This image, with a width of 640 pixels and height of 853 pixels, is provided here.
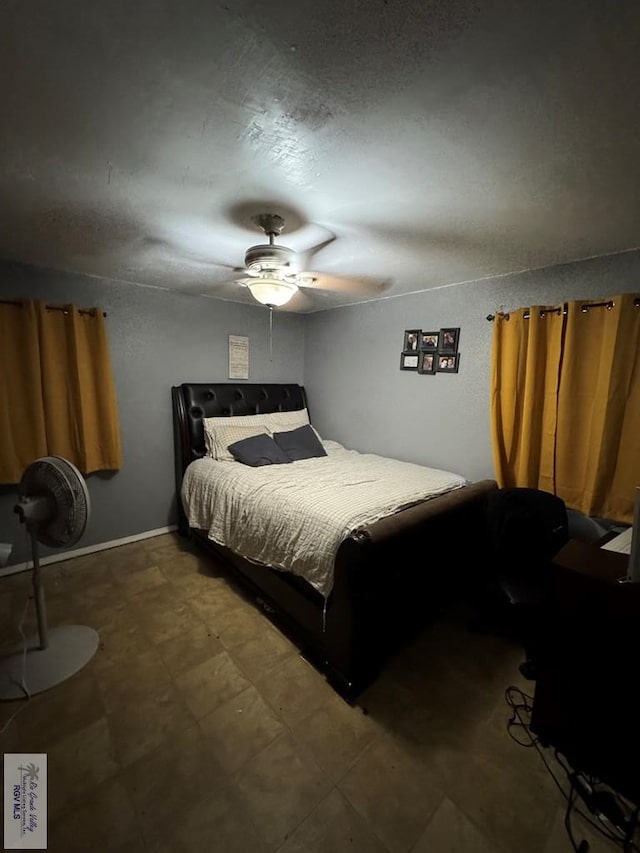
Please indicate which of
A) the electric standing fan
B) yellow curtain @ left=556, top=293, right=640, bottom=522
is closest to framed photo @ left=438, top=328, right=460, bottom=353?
yellow curtain @ left=556, top=293, right=640, bottom=522

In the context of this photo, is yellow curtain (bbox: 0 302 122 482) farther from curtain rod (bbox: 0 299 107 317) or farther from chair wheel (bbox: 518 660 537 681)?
chair wheel (bbox: 518 660 537 681)

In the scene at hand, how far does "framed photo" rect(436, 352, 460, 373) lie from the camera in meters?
2.60

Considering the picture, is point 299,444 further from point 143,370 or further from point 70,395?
point 70,395

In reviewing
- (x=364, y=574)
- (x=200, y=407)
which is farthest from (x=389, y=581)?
(x=200, y=407)

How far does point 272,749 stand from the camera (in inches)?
52.6

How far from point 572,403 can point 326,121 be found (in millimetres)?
1958

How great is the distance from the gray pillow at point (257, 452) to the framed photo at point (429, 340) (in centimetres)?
148

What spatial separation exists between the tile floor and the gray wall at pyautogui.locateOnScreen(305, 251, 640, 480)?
1362 millimetres

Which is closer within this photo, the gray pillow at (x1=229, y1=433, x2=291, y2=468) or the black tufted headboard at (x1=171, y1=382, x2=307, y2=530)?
the gray pillow at (x1=229, y1=433, x2=291, y2=468)

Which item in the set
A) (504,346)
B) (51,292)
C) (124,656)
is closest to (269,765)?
(124,656)

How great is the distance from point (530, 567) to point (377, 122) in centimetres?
220

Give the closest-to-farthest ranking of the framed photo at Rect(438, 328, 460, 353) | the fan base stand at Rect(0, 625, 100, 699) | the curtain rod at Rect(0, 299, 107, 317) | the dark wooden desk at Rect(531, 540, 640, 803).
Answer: the dark wooden desk at Rect(531, 540, 640, 803)
the fan base stand at Rect(0, 625, 100, 699)
the curtain rod at Rect(0, 299, 107, 317)
the framed photo at Rect(438, 328, 460, 353)

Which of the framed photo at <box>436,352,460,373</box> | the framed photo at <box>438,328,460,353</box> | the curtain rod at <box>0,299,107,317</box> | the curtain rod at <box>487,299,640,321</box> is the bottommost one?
the framed photo at <box>436,352,460,373</box>

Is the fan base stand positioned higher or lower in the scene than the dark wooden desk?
lower
